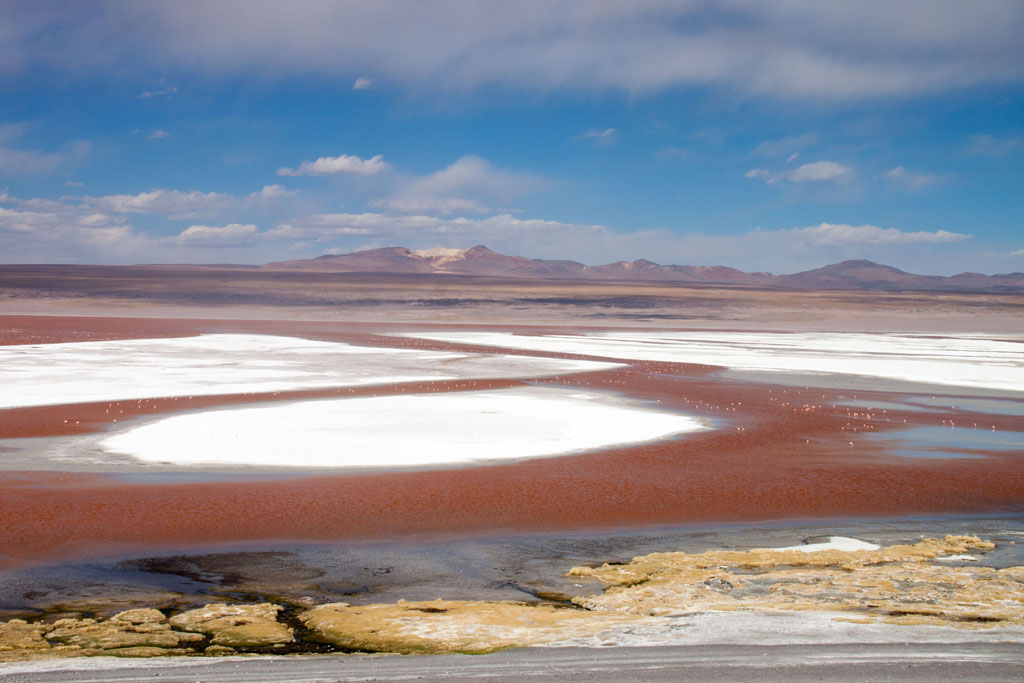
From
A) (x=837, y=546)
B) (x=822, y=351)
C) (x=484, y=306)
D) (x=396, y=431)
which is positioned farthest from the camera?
(x=484, y=306)

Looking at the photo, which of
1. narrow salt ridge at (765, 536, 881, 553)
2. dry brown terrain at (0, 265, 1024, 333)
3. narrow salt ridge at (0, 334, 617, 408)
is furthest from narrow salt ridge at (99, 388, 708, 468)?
dry brown terrain at (0, 265, 1024, 333)

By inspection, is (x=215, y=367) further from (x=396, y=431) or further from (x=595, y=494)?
(x=595, y=494)

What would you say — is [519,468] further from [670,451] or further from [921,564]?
[921,564]

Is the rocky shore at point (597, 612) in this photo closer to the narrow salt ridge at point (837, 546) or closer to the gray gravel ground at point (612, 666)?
the gray gravel ground at point (612, 666)

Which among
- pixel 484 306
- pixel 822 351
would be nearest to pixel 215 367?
pixel 822 351

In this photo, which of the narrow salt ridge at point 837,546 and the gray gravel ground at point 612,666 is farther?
the narrow salt ridge at point 837,546

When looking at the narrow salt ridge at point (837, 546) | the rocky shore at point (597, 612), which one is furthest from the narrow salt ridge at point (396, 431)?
the rocky shore at point (597, 612)

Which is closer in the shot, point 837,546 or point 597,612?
point 597,612
